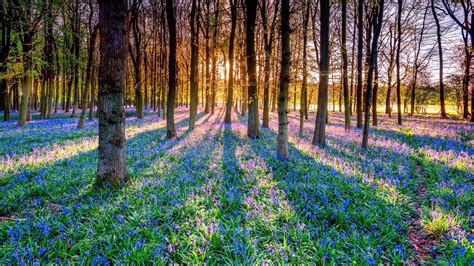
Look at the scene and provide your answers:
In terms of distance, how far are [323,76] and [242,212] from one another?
9.22 metres

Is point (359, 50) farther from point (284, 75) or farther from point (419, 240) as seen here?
point (419, 240)

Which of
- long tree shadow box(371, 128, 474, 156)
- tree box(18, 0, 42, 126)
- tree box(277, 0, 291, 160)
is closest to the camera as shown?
tree box(277, 0, 291, 160)

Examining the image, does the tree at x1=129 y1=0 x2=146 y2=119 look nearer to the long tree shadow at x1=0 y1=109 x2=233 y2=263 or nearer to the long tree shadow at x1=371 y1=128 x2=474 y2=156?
the long tree shadow at x1=0 y1=109 x2=233 y2=263

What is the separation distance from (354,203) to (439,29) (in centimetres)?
3223

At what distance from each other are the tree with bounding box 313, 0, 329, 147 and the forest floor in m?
3.57

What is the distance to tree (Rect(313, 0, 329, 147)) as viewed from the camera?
10.5m

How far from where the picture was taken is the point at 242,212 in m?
4.44

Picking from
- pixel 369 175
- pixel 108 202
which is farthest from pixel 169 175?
pixel 369 175

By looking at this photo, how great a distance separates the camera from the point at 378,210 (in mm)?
4430

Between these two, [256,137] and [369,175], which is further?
[256,137]

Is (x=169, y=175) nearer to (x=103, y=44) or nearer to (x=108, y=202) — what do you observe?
(x=108, y=202)

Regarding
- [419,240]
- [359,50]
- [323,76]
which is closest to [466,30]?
[359,50]

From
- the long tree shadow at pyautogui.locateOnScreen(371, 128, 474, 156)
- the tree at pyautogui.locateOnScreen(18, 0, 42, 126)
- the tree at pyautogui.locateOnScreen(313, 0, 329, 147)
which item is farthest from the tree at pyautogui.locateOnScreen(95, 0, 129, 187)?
the tree at pyautogui.locateOnScreen(18, 0, 42, 126)

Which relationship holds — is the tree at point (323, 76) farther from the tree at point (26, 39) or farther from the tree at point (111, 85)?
the tree at point (26, 39)
